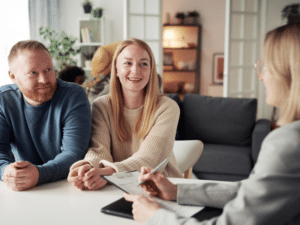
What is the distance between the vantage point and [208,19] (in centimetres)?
643

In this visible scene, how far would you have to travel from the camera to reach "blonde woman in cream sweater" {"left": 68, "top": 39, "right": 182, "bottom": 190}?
→ 137 centimetres

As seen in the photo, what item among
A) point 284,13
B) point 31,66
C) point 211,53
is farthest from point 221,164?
point 211,53

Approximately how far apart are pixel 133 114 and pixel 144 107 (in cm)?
7

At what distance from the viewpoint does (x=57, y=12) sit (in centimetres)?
554

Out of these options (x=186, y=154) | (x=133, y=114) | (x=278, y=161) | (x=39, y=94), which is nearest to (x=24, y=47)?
(x=39, y=94)

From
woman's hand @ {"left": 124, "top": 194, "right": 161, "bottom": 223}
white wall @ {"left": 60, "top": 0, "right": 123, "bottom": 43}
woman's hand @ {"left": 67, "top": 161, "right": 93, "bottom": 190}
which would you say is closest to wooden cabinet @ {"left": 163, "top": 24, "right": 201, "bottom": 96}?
white wall @ {"left": 60, "top": 0, "right": 123, "bottom": 43}

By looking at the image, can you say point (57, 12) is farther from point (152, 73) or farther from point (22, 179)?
point (22, 179)

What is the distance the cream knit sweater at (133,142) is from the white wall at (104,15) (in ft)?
14.2

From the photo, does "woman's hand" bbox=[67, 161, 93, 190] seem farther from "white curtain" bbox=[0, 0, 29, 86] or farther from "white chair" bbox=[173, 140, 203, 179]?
"white curtain" bbox=[0, 0, 29, 86]

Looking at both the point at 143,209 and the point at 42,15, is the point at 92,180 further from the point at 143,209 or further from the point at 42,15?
the point at 42,15

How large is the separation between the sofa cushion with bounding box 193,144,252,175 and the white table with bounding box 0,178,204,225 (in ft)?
6.09

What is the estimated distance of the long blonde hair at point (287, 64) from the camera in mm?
629

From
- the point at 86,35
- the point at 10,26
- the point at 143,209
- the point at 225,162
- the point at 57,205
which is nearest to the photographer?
the point at 143,209

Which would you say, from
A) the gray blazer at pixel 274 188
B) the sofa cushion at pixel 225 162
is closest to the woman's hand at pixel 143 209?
the gray blazer at pixel 274 188
